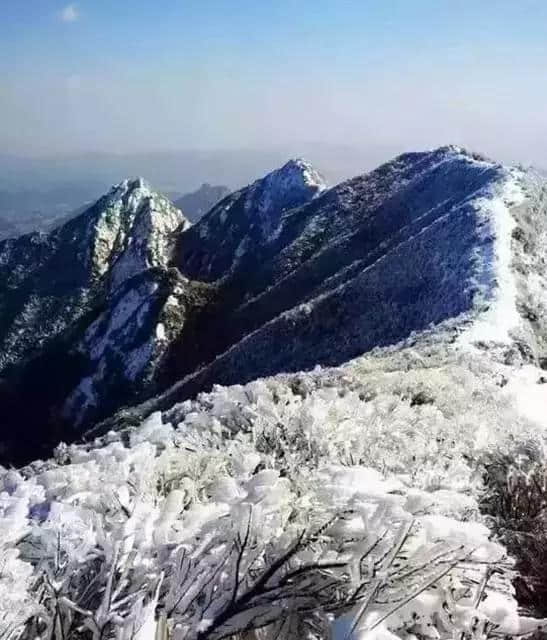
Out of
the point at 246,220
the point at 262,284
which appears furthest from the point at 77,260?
the point at 262,284

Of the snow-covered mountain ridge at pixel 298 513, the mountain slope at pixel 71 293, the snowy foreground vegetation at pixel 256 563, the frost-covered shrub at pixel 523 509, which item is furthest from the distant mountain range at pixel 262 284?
the snowy foreground vegetation at pixel 256 563

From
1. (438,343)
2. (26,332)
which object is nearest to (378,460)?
(438,343)

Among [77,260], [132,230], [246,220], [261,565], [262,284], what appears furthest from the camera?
[77,260]

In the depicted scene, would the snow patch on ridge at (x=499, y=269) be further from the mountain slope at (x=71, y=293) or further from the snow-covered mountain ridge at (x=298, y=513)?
the mountain slope at (x=71, y=293)

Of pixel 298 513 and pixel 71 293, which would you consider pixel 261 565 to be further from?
pixel 71 293

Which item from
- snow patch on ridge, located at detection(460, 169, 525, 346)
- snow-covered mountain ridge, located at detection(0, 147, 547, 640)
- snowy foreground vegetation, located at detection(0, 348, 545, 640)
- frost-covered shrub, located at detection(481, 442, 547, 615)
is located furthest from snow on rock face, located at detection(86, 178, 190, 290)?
snowy foreground vegetation, located at detection(0, 348, 545, 640)

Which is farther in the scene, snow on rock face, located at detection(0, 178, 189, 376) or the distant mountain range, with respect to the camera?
snow on rock face, located at detection(0, 178, 189, 376)

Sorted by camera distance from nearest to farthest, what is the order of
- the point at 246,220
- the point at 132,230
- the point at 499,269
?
the point at 499,269, the point at 246,220, the point at 132,230

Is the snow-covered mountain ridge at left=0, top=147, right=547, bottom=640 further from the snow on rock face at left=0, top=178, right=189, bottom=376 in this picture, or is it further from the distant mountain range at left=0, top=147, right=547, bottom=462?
the snow on rock face at left=0, top=178, right=189, bottom=376
